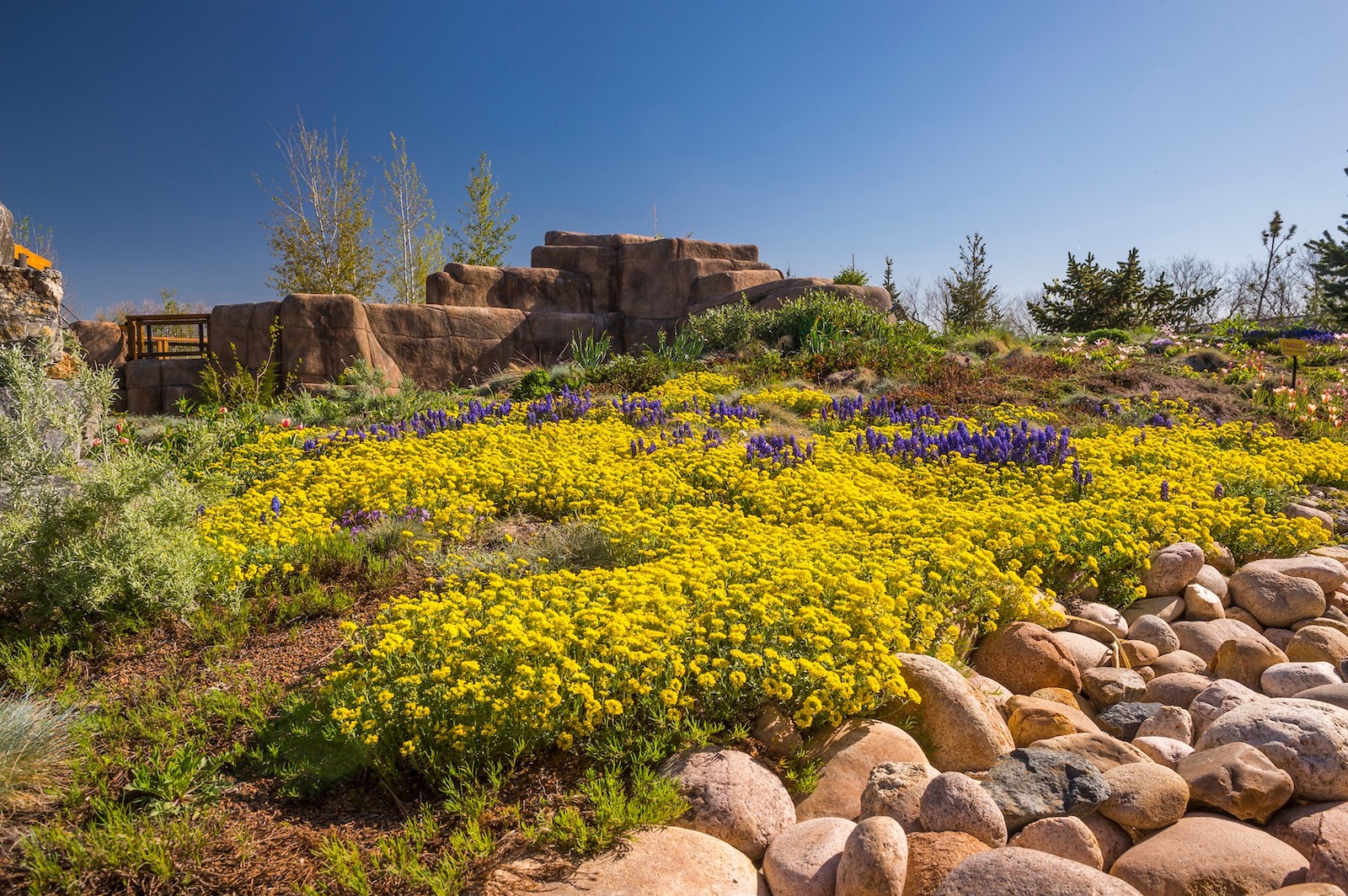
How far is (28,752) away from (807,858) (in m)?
2.86

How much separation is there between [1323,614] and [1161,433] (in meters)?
4.60

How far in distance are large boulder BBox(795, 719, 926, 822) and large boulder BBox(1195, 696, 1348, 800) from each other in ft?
4.46

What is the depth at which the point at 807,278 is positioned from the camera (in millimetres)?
18609

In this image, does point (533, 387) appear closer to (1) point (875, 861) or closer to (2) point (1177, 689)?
(2) point (1177, 689)

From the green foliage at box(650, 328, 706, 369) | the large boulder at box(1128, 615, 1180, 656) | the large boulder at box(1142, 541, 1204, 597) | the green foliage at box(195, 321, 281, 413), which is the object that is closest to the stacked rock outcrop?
the large boulder at box(1128, 615, 1180, 656)

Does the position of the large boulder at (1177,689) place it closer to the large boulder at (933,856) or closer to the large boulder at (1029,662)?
the large boulder at (1029,662)

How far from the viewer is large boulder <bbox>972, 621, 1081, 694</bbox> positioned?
431 centimetres

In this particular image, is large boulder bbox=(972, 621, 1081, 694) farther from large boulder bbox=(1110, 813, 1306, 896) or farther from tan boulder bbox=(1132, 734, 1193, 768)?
large boulder bbox=(1110, 813, 1306, 896)

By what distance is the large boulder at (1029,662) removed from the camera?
4312 mm

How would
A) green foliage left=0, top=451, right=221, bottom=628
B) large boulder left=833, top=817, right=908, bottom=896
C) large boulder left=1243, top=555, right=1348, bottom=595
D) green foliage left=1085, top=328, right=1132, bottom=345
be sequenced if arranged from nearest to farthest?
1. large boulder left=833, top=817, right=908, bottom=896
2. green foliage left=0, top=451, right=221, bottom=628
3. large boulder left=1243, top=555, right=1348, bottom=595
4. green foliage left=1085, top=328, right=1132, bottom=345

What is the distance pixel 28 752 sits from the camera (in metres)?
2.93

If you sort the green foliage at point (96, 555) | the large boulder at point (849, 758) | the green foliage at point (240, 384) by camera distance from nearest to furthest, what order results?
1. the large boulder at point (849, 758)
2. the green foliage at point (96, 555)
3. the green foliage at point (240, 384)

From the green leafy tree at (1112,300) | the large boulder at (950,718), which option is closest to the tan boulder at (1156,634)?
the large boulder at (950,718)

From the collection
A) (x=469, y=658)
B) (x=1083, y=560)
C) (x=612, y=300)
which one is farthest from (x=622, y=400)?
(x=612, y=300)
